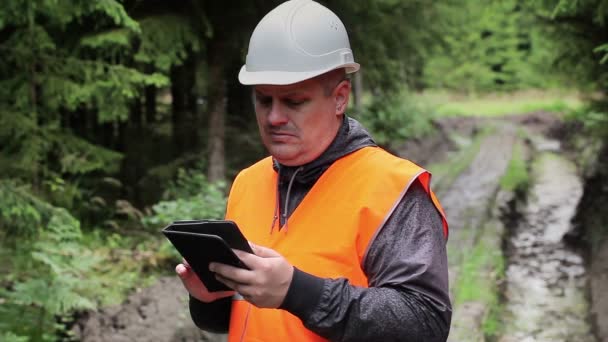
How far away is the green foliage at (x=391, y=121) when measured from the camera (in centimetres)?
1923

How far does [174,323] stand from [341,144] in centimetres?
467

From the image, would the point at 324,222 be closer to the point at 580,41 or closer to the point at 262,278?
the point at 262,278

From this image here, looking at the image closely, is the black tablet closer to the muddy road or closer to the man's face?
the man's face

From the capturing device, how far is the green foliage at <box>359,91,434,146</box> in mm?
19234

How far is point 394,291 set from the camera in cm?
186

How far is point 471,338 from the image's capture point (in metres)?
6.81

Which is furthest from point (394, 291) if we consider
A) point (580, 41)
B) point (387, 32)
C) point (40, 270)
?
point (387, 32)

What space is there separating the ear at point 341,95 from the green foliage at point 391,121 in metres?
15.8

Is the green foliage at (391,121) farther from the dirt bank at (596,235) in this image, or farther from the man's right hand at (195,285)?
the man's right hand at (195,285)

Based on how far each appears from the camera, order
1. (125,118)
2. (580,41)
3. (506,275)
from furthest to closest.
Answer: (506,275), (580,41), (125,118)

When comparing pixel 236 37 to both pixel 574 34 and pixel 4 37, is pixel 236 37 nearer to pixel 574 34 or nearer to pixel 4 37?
pixel 4 37

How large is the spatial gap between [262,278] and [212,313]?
0.73m

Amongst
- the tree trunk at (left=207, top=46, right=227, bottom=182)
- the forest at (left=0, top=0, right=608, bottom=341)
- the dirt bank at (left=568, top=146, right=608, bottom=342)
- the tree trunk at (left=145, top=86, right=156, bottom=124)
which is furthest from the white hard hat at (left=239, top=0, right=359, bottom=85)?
the tree trunk at (left=145, top=86, right=156, bottom=124)

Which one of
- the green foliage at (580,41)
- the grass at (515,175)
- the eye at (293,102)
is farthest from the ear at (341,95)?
the grass at (515,175)
